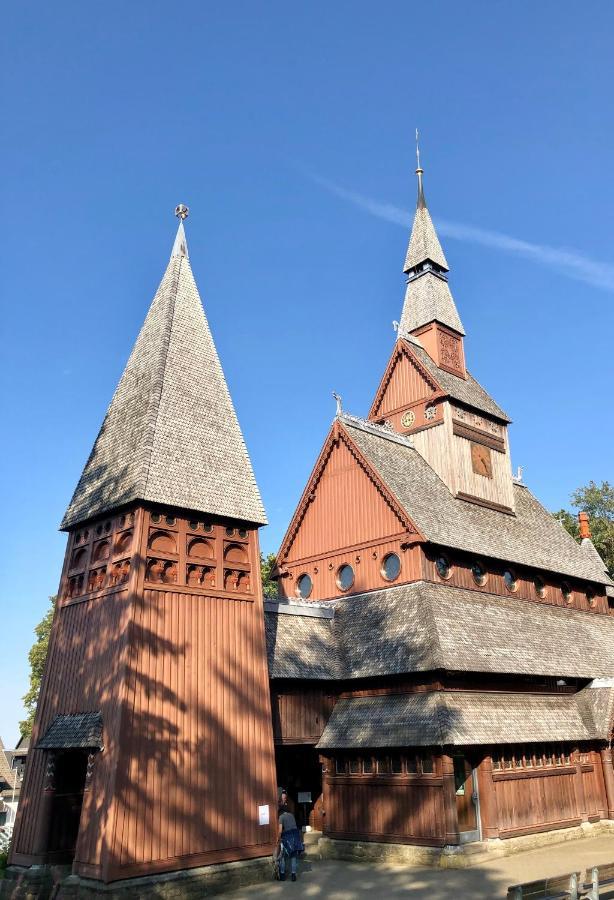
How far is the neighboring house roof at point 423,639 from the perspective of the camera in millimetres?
22938

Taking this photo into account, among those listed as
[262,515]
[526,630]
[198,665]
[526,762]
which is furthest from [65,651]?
[526,630]

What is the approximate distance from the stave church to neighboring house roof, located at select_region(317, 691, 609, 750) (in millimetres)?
82

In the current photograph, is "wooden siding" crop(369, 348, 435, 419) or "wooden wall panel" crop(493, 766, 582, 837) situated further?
"wooden siding" crop(369, 348, 435, 419)

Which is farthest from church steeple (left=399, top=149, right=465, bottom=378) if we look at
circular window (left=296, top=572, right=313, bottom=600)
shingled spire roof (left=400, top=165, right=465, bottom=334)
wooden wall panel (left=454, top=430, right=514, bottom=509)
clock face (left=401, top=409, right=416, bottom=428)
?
circular window (left=296, top=572, right=313, bottom=600)

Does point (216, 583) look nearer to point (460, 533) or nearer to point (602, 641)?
point (460, 533)

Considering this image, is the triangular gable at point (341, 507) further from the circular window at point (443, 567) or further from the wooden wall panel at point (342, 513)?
the circular window at point (443, 567)

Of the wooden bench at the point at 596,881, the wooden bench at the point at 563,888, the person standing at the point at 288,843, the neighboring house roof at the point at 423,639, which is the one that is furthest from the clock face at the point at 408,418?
the wooden bench at the point at 563,888

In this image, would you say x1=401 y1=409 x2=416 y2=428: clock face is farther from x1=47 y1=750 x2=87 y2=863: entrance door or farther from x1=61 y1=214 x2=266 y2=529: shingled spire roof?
x1=47 y1=750 x2=87 y2=863: entrance door

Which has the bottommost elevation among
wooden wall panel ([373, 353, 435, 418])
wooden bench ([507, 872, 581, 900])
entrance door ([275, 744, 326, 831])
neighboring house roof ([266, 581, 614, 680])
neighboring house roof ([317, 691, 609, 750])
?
wooden bench ([507, 872, 581, 900])

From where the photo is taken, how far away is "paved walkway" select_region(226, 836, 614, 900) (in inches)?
662

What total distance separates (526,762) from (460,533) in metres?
7.87

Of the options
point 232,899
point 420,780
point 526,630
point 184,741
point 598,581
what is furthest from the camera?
point 598,581

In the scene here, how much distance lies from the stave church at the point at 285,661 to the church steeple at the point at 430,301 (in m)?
3.47

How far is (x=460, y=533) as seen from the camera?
2748 centimetres
